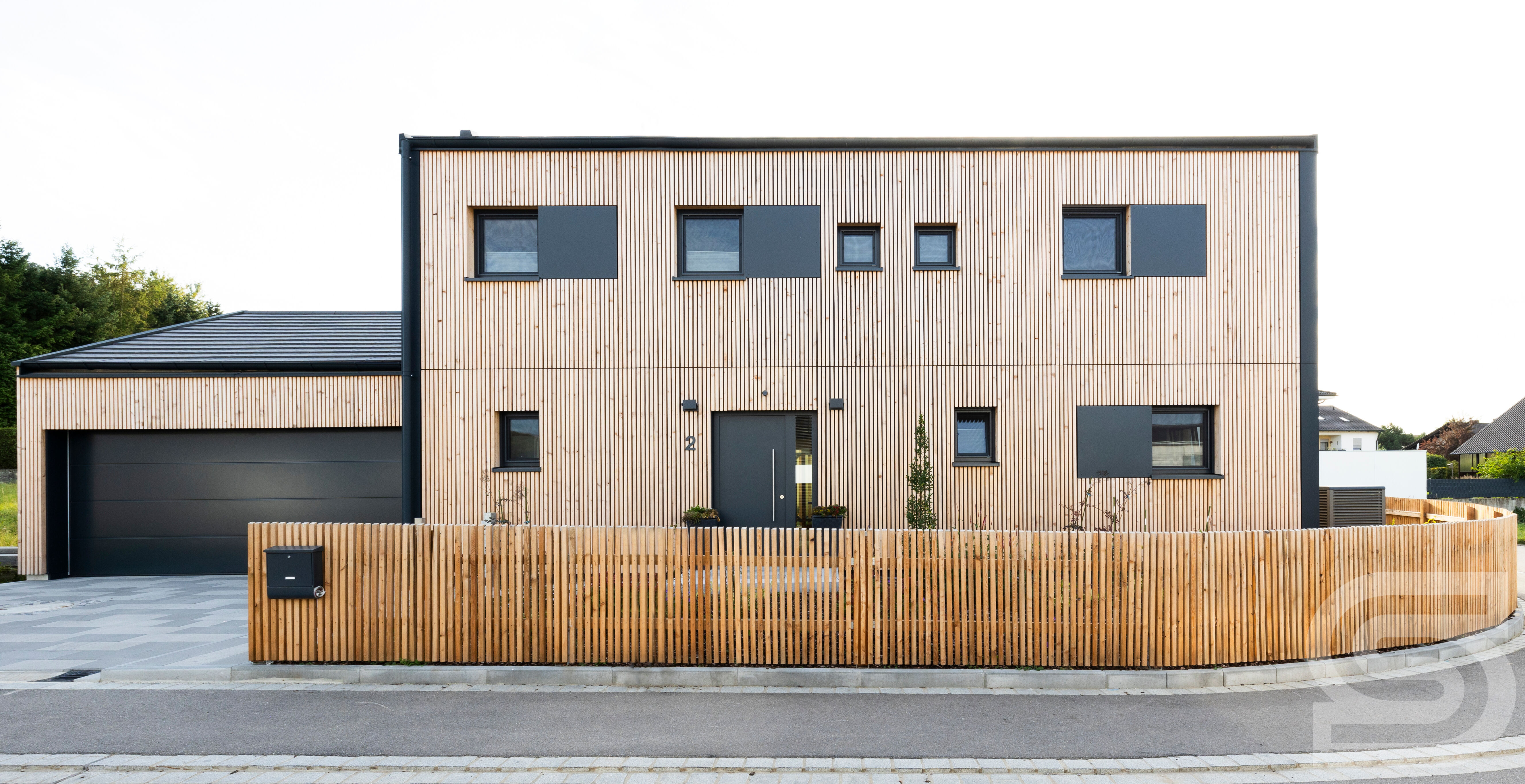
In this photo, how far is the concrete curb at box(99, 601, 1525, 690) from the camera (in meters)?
6.27

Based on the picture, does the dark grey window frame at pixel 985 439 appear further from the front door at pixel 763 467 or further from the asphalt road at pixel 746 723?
the asphalt road at pixel 746 723

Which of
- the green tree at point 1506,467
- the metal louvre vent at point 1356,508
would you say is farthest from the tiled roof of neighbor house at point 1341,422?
the metal louvre vent at point 1356,508

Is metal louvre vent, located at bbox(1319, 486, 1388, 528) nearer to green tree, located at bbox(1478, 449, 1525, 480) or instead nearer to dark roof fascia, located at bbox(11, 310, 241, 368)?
dark roof fascia, located at bbox(11, 310, 241, 368)

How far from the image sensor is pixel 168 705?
5.98 metres

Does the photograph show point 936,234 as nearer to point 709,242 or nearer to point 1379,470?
point 709,242

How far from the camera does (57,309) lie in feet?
119

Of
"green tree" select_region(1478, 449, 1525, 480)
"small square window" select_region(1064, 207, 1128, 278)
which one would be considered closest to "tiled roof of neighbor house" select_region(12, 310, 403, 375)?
"small square window" select_region(1064, 207, 1128, 278)

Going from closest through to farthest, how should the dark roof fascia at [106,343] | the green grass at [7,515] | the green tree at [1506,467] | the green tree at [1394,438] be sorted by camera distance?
the dark roof fascia at [106,343]
the green grass at [7,515]
the green tree at [1506,467]
the green tree at [1394,438]

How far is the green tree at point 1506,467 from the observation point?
98.9 ft

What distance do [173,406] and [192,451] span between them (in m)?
0.86

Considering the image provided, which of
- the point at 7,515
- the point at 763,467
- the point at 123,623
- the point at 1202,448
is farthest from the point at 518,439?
the point at 7,515

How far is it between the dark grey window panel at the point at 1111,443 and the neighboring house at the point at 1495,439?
4848 centimetres

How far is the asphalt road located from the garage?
633cm

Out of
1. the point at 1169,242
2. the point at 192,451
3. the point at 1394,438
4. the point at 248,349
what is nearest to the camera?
the point at 1169,242
